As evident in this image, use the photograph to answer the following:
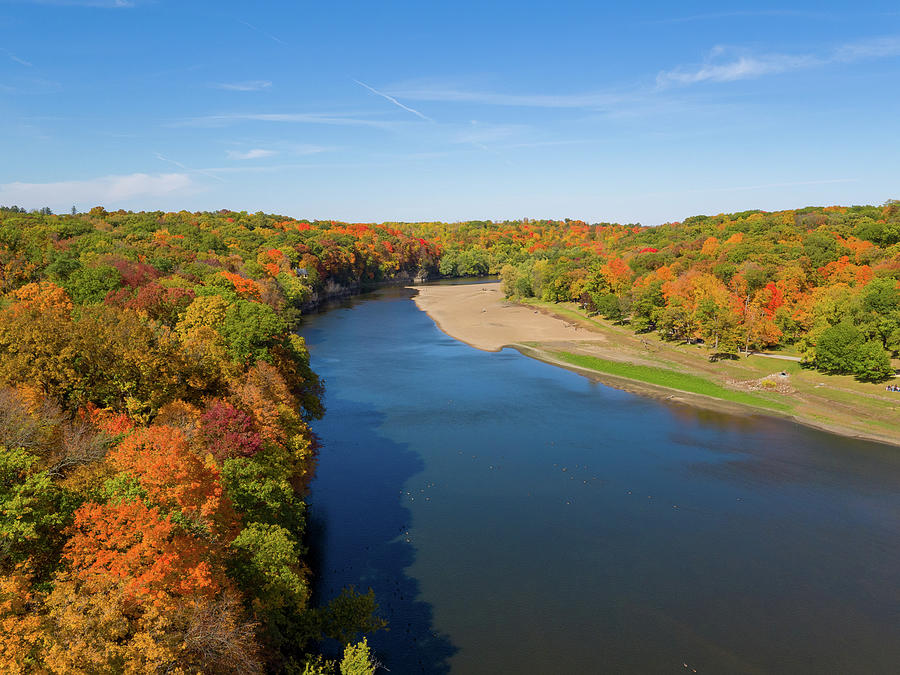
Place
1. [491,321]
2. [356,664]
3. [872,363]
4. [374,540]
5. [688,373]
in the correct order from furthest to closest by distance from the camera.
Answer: [491,321] → [688,373] → [872,363] → [374,540] → [356,664]

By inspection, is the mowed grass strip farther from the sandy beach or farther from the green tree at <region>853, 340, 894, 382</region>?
the sandy beach

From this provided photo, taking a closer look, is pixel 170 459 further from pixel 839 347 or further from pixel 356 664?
pixel 839 347

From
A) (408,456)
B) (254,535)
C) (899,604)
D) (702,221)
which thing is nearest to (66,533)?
(254,535)

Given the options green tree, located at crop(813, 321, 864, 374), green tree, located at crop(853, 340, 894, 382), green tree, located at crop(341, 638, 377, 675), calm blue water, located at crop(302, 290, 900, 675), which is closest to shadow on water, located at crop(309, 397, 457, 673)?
calm blue water, located at crop(302, 290, 900, 675)

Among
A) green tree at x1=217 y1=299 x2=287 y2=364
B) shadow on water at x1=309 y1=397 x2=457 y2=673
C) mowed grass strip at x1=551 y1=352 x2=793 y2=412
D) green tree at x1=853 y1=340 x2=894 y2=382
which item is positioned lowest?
shadow on water at x1=309 y1=397 x2=457 y2=673

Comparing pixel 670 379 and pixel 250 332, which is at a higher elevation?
pixel 250 332

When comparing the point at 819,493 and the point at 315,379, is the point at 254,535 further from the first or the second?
the point at 819,493

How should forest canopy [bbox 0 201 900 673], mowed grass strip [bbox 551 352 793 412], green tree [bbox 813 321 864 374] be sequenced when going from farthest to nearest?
green tree [bbox 813 321 864 374], mowed grass strip [bbox 551 352 793 412], forest canopy [bbox 0 201 900 673]

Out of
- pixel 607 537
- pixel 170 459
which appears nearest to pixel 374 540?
pixel 607 537
